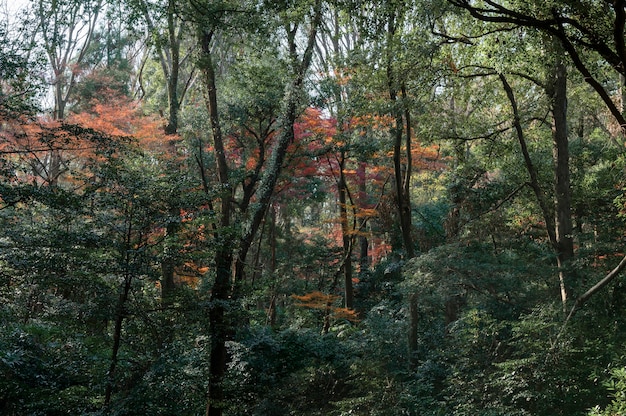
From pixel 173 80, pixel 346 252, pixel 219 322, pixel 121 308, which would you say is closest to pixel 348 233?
pixel 346 252

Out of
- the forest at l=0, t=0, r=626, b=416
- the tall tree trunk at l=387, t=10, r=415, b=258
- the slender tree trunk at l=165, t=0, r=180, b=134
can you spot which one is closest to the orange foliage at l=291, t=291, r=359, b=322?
the forest at l=0, t=0, r=626, b=416

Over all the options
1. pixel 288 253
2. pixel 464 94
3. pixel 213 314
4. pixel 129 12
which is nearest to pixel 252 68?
pixel 129 12

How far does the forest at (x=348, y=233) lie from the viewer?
6156 millimetres

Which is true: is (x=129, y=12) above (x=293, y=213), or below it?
above

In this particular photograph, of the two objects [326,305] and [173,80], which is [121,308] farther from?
[173,80]

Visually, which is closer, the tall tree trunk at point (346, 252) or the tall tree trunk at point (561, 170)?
the tall tree trunk at point (561, 170)

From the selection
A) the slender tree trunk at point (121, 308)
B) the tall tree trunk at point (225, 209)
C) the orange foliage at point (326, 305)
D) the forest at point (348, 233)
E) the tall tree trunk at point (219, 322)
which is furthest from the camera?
the orange foliage at point (326, 305)

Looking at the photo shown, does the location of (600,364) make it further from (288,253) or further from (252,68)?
(288,253)

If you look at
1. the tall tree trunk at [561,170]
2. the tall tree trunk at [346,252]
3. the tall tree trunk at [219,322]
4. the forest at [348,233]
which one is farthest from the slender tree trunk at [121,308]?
the tall tree trunk at [561,170]

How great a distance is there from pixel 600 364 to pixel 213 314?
17.7 ft

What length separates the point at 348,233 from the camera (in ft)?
40.8

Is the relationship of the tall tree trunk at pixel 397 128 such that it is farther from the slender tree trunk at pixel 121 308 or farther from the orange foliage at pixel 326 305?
the slender tree trunk at pixel 121 308

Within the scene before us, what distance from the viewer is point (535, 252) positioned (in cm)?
991

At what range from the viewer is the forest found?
20.2 ft
